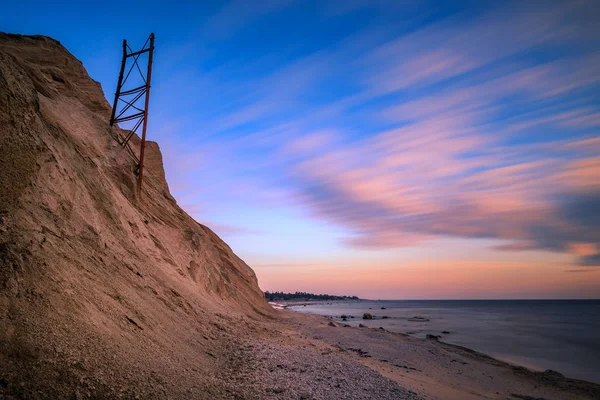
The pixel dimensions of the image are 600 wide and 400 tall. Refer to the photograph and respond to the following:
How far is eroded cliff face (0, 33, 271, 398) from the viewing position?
18.6ft

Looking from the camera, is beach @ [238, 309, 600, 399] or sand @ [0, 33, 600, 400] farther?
beach @ [238, 309, 600, 399]

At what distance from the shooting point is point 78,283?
7.80m

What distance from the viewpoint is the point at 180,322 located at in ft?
38.3

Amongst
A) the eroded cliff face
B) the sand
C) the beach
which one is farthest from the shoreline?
the eroded cliff face

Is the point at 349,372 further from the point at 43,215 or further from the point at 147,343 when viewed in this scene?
the point at 43,215

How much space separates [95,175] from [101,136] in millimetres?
5706

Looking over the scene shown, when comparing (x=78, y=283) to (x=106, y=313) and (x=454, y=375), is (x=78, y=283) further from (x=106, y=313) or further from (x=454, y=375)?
(x=454, y=375)

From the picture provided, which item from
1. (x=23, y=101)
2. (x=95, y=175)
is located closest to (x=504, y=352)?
(x=95, y=175)

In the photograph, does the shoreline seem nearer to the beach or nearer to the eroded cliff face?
the beach

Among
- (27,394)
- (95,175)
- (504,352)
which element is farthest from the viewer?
(504,352)

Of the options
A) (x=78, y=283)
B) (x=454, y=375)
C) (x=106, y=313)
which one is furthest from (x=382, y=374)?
(x=78, y=283)

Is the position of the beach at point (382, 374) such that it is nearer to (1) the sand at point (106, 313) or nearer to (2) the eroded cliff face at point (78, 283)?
(1) the sand at point (106, 313)

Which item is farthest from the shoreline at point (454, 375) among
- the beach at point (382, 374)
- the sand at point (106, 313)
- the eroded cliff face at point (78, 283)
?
the eroded cliff face at point (78, 283)

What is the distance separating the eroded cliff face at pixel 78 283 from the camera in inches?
223
